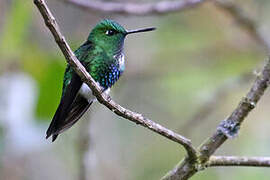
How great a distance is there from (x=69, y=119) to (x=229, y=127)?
1.87 feet

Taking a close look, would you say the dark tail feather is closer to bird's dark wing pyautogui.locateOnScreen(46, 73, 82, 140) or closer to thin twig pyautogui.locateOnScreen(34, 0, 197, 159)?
bird's dark wing pyautogui.locateOnScreen(46, 73, 82, 140)

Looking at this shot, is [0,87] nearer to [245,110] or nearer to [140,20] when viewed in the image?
[245,110]

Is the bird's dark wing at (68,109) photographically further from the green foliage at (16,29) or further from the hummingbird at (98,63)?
the green foliage at (16,29)

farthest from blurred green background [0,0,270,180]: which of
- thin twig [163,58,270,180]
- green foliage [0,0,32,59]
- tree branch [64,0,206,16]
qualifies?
thin twig [163,58,270,180]

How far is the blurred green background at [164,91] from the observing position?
13.1ft

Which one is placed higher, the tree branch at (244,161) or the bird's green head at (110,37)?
the bird's green head at (110,37)

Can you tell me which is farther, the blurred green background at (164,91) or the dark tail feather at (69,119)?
the blurred green background at (164,91)

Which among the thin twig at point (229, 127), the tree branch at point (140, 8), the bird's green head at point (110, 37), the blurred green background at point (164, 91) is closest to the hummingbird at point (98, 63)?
the bird's green head at point (110, 37)

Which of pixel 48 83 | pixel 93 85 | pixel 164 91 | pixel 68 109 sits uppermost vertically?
pixel 93 85

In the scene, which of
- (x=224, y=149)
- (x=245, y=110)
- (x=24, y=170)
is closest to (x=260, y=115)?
(x=224, y=149)

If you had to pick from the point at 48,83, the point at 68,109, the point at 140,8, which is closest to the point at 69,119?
the point at 68,109

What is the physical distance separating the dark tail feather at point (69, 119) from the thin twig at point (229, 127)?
40 cm

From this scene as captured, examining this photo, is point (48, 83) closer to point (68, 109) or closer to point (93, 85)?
point (68, 109)

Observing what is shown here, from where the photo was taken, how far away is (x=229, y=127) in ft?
A: 6.53
